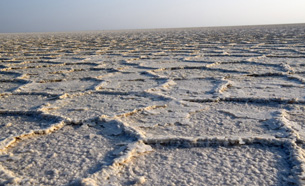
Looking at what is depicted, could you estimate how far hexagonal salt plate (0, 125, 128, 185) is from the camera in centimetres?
89

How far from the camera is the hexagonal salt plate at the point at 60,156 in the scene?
0.89 m

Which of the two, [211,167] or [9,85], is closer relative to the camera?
[211,167]

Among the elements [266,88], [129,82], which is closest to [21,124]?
[129,82]

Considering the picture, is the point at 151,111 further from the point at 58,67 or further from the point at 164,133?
the point at 58,67

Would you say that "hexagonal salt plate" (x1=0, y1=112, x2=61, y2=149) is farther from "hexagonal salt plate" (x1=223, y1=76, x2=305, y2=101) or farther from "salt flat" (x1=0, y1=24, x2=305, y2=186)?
"hexagonal salt plate" (x1=223, y1=76, x2=305, y2=101)

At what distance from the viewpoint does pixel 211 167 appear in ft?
3.04

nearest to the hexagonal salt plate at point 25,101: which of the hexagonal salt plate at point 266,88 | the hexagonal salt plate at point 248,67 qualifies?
the hexagonal salt plate at point 266,88

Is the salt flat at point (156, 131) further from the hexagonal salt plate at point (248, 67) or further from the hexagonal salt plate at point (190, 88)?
the hexagonal salt plate at point (248, 67)

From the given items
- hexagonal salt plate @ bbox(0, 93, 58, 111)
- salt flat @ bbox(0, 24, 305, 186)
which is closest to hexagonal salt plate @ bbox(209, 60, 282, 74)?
salt flat @ bbox(0, 24, 305, 186)

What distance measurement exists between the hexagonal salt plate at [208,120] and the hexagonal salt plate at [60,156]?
7.0 inches

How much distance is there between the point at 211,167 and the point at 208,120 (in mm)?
415

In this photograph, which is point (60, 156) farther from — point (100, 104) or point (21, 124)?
point (100, 104)

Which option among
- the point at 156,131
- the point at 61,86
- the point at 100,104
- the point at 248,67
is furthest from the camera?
the point at 248,67

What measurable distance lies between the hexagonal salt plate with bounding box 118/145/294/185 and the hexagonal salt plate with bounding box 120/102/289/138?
13 centimetres
